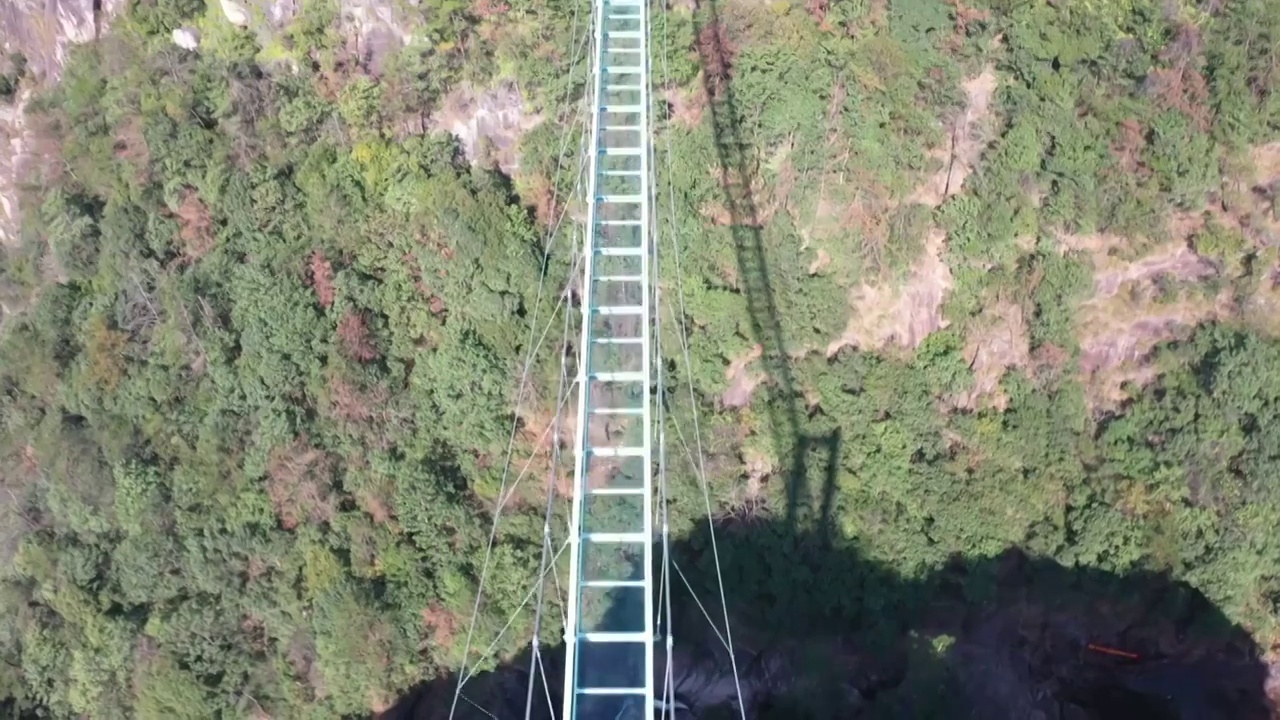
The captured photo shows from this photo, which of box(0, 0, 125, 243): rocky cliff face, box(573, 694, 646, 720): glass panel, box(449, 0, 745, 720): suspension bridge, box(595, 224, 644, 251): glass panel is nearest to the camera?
box(573, 694, 646, 720): glass panel

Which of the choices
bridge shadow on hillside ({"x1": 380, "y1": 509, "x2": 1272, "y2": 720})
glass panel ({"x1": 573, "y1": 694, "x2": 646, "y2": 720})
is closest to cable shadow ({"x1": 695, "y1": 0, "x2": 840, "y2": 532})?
bridge shadow on hillside ({"x1": 380, "y1": 509, "x2": 1272, "y2": 720})

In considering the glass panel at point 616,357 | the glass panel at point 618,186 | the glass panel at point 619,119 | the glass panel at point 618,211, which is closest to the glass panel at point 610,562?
the glass panel at point 616,357

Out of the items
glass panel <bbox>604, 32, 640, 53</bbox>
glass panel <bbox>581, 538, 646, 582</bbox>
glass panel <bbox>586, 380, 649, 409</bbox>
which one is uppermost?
glass panel <bbox>604, 32, 640, 53</bbox>

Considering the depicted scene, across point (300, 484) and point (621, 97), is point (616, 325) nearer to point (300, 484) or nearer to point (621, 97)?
point (621, 97)

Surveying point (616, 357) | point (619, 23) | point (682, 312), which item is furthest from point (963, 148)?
point (616, 357)

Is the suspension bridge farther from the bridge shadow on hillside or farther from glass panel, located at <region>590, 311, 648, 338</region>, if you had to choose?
the bridge shadow on hillside

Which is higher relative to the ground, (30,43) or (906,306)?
(30,43)
